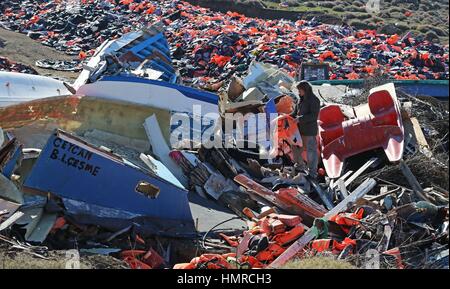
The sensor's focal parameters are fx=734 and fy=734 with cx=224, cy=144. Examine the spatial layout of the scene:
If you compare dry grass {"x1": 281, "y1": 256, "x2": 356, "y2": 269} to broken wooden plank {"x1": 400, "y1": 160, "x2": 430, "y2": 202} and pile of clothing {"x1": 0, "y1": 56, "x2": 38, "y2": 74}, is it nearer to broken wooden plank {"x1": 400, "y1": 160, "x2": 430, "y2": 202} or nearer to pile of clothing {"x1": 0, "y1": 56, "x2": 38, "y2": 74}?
broken wooden plank {"x1": 400, "y1": 160, "x2": 430, "y2": 202}

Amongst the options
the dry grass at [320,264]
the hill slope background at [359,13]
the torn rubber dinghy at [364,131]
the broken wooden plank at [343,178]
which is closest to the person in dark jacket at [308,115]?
the broken wooden plank at [343,178]

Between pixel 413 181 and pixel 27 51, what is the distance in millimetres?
18279

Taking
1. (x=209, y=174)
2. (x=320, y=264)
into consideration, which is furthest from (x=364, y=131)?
(x=320, y=264)

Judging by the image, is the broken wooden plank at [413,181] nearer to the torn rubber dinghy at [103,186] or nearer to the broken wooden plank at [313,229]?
the broken wooden plank at [313,229]

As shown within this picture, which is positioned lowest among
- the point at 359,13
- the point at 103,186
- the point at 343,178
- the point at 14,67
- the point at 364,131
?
the point at 343,178

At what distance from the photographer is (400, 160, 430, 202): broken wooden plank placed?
28.8 ft

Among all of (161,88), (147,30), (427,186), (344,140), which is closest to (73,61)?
(147,30)

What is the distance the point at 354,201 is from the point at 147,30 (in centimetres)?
763

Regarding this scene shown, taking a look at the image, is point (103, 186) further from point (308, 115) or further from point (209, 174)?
point (308, 115)

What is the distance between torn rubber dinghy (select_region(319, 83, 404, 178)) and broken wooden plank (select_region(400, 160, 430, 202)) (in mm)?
517

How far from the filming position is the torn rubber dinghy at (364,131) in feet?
34.3

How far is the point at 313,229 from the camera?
27.0 ft

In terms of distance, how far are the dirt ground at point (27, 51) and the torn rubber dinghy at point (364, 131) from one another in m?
12.2

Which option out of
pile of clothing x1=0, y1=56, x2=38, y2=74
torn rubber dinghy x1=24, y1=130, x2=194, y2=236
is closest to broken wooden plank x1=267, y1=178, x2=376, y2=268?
torn rubber dinghy x1=24, y1=130, x2=194, y2=236
